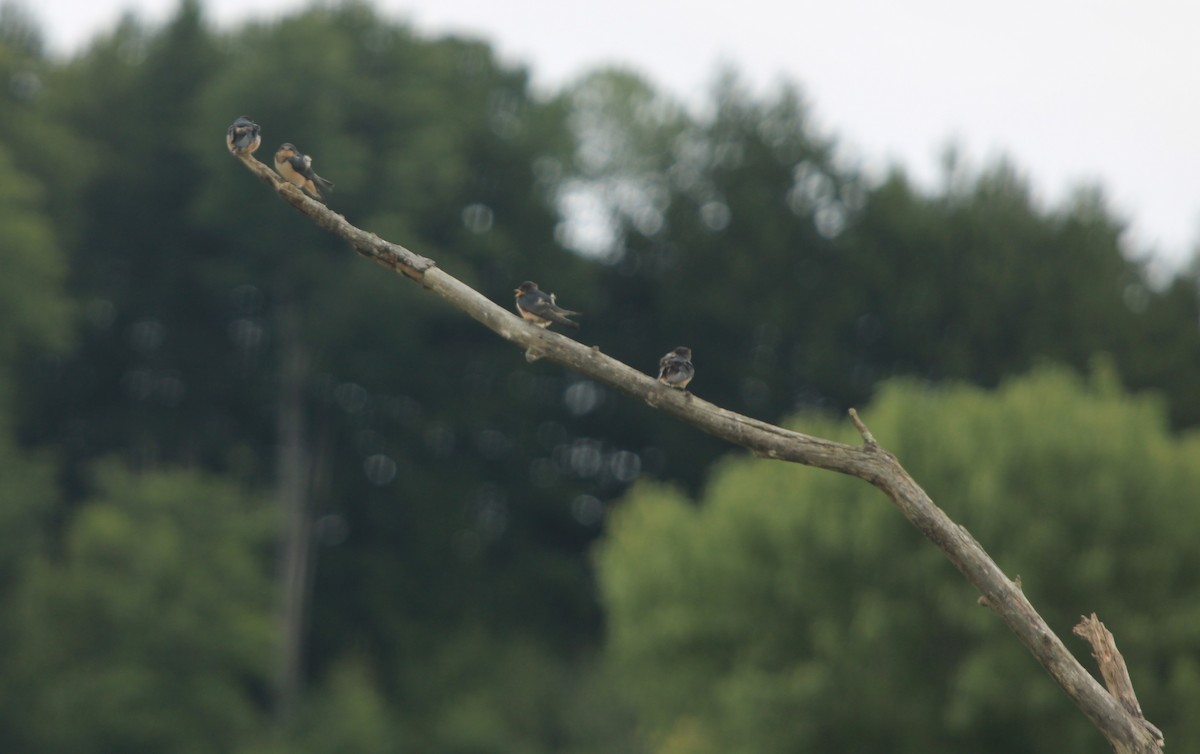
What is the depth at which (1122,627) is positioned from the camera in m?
31.4

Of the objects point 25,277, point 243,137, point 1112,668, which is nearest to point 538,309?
point 243,137

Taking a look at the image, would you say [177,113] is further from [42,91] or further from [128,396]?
[128,396]

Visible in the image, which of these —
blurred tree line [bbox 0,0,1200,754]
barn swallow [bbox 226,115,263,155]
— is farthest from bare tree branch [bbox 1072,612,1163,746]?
blurred tree line [bbox 0,0,1200,754]

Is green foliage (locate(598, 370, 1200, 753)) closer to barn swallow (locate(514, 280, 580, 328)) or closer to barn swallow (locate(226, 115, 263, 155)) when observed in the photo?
barn swallow (locate(514, 280, 580, 328))

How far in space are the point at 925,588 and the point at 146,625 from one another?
21.2 metres

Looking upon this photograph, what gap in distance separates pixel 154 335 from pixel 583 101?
1872 centimetres

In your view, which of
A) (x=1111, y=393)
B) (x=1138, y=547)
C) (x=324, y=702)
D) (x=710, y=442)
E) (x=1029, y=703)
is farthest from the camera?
(x=710, y=442)

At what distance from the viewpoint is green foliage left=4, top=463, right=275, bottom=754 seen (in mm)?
43688

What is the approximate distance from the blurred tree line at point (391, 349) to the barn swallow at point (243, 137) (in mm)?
31947

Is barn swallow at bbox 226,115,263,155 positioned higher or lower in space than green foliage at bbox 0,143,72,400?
lower

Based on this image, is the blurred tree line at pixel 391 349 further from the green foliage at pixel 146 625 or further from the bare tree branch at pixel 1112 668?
the bare tree branch at pixel 1112 668

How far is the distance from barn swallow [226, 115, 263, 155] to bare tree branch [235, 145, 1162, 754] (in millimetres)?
Result: 1375

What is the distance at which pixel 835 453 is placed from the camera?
720 cm

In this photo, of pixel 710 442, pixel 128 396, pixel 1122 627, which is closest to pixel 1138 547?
pixel 1122 627
